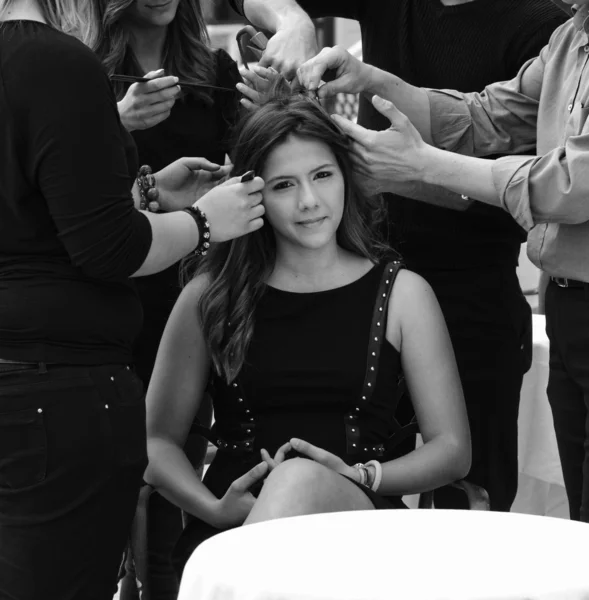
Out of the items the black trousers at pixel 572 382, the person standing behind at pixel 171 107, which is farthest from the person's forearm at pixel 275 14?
the black trousers at pixel 572 382

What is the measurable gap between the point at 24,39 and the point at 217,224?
1.69 ft

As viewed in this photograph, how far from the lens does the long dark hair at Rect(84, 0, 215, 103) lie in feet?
8.13

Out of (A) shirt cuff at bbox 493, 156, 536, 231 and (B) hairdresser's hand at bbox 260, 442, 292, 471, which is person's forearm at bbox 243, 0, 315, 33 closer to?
(A) shirt cuff at bbox 493, 156, 536, 231

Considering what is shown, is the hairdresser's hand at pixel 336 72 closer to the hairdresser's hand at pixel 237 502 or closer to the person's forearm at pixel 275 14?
the person's forearm at pixel 275 14

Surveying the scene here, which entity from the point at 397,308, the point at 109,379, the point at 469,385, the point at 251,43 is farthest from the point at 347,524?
the point at 251,43

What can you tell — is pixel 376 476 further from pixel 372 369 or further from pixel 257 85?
pixel 257 85

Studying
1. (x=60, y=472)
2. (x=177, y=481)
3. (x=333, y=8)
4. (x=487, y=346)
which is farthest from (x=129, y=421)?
(x=333, y=8)

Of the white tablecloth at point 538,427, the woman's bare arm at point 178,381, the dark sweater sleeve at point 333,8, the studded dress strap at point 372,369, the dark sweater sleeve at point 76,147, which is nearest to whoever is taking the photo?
the dark sweater sleeve at point 76,147

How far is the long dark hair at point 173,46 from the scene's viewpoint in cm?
248

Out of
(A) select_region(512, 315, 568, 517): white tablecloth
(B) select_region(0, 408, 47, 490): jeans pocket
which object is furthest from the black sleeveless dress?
(A) select_region(512, 315, 568, 517): white tablecloth

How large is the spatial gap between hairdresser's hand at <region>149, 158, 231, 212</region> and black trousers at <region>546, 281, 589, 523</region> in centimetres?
79

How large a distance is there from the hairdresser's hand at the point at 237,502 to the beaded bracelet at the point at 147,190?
0.67 m

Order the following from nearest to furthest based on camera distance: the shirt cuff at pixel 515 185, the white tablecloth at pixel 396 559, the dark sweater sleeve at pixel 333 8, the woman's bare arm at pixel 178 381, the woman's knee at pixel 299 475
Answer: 1. the white tablecloth at pixel 396 559
2. the woman's knee at pixel 299 475
3. the shirt cuff at pixel 515 185
4. the woman's bare arm at pixel 178 381
5. the dark sweater sleeve at pixel 333 8

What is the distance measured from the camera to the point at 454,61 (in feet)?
8.36
